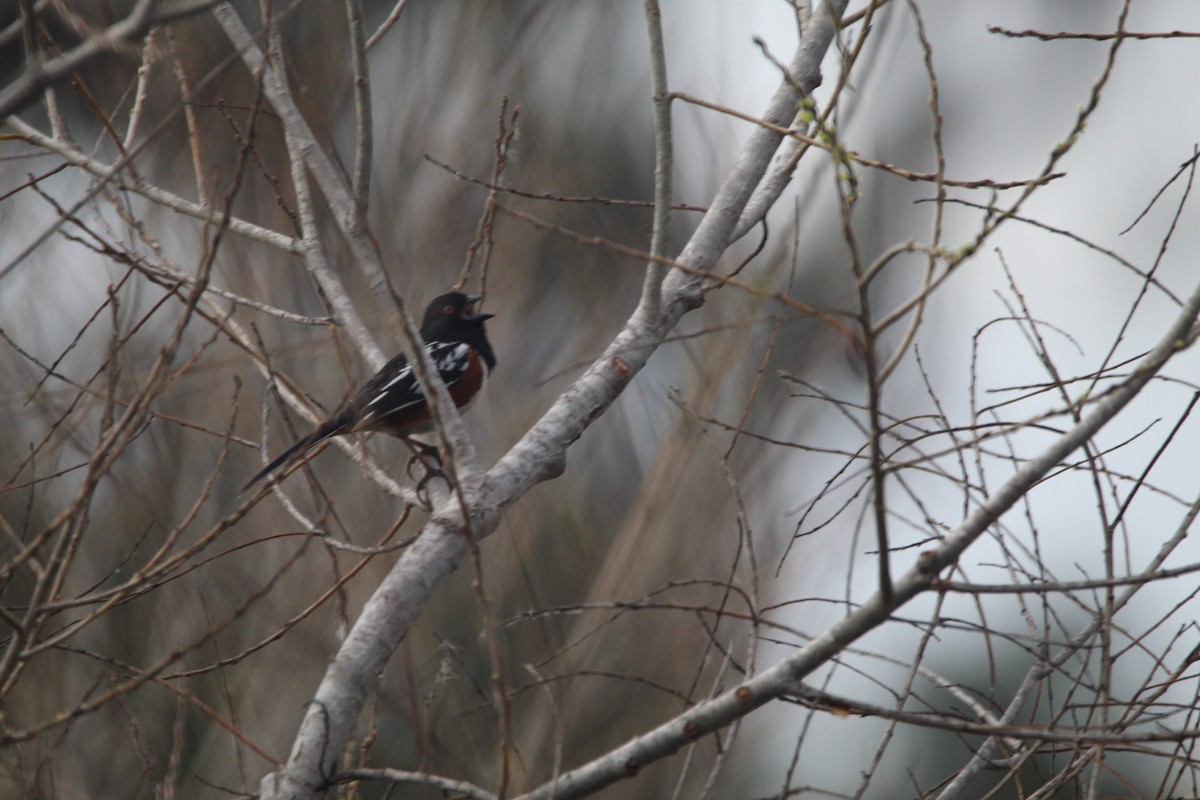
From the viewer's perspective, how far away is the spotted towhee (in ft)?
10.6

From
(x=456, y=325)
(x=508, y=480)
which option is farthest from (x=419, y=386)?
(x=508, y=480)

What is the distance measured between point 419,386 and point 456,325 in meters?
0.98

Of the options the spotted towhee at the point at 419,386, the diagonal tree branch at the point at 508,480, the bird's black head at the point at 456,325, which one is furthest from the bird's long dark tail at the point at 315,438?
the bird's black head at the point at 456,325

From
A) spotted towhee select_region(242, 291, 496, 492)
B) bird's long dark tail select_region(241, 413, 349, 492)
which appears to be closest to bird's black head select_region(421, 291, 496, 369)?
spotted towhee select_region(242, 291, 496, 492)

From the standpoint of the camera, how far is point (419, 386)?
3463mm

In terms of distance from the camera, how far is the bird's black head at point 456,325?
14.3 ft

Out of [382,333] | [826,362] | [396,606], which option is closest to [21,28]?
[396,606]

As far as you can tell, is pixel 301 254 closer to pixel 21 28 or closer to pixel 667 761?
pixel 21 28

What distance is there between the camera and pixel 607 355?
255cm

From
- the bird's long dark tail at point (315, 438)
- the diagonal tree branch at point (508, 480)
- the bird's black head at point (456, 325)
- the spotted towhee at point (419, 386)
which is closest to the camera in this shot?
the diagonal tree branch at point (508, 480)

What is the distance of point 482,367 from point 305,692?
2.60 m

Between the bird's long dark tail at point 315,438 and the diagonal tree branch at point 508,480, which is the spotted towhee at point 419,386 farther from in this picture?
the diagonal tree branch at point 508,480

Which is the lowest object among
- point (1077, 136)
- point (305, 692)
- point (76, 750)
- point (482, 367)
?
point (76, 750)

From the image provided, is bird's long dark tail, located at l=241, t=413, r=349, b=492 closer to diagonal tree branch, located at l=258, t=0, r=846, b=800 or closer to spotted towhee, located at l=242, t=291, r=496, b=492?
spotted towhee, located at l=242, t=291, r=496, b=492
